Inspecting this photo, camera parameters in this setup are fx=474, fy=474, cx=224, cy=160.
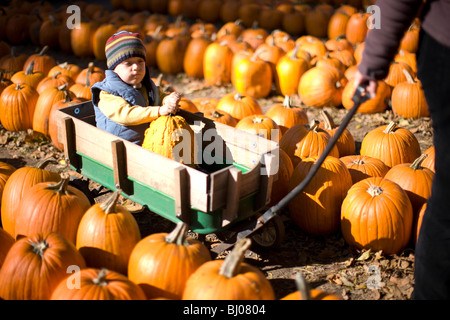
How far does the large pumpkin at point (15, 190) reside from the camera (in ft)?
12.3

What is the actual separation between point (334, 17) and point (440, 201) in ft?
27.4

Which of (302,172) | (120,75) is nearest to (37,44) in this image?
(120,75)

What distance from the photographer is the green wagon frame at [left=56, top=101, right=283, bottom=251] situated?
10.5 ft

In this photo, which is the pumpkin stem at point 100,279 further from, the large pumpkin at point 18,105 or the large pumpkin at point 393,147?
the large pumpkin at point 18,105

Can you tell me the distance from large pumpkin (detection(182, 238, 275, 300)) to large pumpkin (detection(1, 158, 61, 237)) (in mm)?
1785

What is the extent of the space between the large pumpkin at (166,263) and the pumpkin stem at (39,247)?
54 cm

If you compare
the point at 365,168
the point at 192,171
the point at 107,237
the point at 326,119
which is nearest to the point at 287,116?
the point at 326,119

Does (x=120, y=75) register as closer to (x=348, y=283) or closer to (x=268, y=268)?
(x=268, y=268)

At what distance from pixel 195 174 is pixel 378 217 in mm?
1474

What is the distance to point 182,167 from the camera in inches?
124

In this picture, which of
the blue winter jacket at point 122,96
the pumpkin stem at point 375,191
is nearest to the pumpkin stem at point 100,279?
the blue winter jacket at point 122,96

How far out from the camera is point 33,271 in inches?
109

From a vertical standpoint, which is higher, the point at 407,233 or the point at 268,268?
the point at 407,233

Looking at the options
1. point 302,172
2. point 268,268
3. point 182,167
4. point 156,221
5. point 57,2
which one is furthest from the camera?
point 57,2
